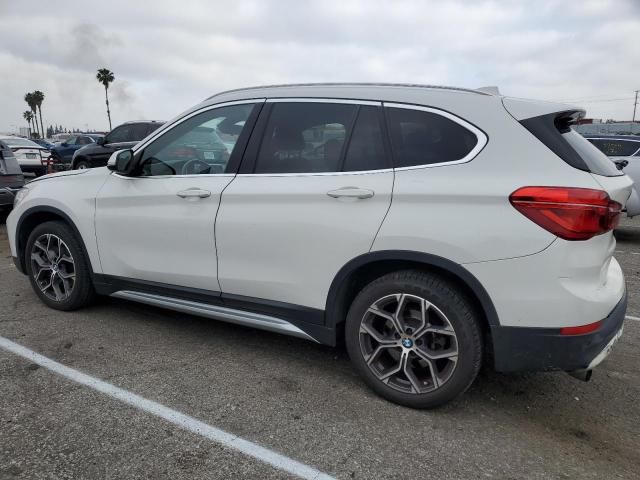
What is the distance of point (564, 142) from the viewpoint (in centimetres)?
269

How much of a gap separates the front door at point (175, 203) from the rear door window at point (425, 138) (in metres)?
1.08

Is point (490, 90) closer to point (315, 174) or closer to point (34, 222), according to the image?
point (315, 174)

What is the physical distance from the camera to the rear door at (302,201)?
296cm

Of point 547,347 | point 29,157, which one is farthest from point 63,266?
point 29,157

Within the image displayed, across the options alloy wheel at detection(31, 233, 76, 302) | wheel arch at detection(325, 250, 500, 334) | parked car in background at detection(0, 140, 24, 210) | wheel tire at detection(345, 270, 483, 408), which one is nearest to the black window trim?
wheel arch at detection(325, 250, 500, 334)

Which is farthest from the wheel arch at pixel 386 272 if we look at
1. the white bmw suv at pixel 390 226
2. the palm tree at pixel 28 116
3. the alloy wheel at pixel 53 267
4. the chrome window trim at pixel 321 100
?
the palm tree at pixel 28 116

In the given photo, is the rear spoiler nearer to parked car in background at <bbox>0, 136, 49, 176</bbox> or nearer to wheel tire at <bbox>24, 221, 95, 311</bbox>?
wheel tire at <bbox>24, 221, 95, 311</bbox>

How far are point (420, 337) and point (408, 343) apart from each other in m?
0.08

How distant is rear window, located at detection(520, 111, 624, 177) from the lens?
8.63 feet

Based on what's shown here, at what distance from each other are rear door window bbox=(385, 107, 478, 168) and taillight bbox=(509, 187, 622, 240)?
47 cm

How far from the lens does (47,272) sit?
454 cm

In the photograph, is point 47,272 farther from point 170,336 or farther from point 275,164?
point 275,164

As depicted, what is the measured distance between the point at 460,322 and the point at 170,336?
2.34m

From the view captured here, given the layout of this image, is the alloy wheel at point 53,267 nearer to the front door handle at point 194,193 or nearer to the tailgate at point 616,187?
the front door handle at point 194,193
